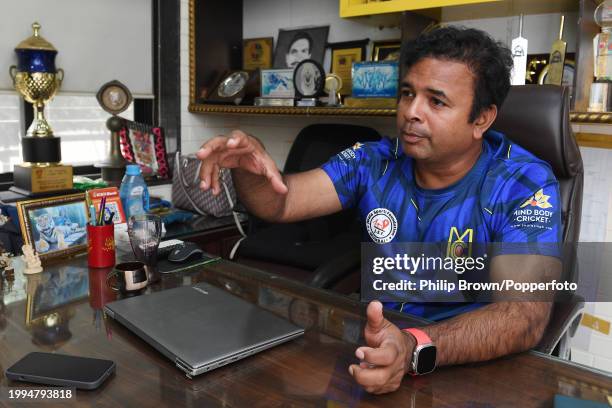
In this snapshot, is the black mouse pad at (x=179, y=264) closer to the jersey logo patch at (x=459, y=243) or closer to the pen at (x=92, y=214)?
the pen at (x=92, y=214)

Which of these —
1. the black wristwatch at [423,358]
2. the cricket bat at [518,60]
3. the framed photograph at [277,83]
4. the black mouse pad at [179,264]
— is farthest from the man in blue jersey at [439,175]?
the framed photograph at [277,83]

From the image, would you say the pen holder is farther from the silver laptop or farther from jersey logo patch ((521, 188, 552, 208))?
jersey logo patch ((521, 188, 552, 208))

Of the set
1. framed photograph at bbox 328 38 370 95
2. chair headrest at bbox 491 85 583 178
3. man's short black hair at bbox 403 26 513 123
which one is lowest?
chair headrest at bbox 491 85 583 178

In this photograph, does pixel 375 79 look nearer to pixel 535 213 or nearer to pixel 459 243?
pixel 459 243

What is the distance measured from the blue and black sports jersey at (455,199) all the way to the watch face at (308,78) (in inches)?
44.0

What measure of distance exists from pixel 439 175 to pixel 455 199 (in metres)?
0.10

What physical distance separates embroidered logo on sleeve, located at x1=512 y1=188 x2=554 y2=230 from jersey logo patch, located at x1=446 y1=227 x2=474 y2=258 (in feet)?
0.47

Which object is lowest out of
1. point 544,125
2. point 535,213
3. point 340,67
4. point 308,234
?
point 308,234

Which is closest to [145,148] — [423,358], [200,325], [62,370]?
[200,325]

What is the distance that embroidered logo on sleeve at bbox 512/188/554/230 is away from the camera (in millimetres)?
1312

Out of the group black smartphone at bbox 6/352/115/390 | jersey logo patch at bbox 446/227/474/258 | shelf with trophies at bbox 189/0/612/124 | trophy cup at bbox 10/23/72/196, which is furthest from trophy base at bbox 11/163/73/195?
jersey logo patch at bbox 446/227/474/258

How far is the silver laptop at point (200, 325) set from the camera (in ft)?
3.05

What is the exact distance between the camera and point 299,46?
3.17 m

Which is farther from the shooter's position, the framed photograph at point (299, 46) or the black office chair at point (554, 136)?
the framed photograph at point (299, 46)
